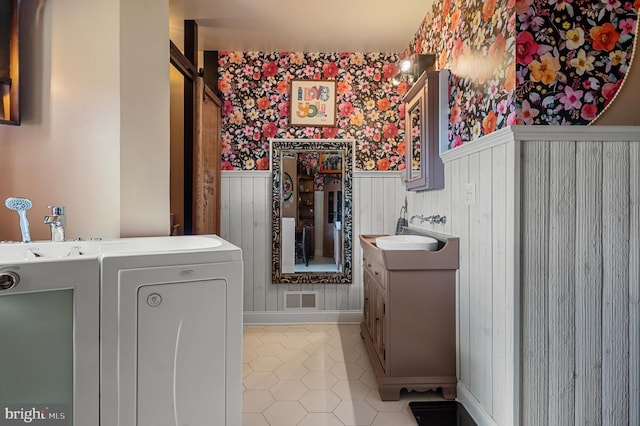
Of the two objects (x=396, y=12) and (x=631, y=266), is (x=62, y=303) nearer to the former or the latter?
(x=631, y=266)

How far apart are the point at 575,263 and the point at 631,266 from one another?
0.83ft

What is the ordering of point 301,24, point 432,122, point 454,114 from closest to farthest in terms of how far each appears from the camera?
point 454,114 < point 432,122 < point 301,24

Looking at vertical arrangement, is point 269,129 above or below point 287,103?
below

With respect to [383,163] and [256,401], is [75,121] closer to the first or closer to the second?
[256,401]

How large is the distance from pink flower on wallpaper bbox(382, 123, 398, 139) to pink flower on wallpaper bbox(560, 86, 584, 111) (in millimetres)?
1881

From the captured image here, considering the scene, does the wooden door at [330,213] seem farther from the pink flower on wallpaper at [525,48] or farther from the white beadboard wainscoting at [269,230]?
the pink flower on wallpaper at [525,48]

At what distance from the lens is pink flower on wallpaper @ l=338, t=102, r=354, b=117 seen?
3.23 metres

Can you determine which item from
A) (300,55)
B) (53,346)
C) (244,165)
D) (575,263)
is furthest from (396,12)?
(53,346)

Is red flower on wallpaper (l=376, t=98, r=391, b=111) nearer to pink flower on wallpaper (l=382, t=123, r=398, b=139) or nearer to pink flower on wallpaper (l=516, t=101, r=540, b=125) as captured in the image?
pink flower on wallpaper (l=382, t=123, r=398, b=139)

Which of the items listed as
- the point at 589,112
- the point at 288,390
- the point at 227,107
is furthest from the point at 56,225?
the point at 589,112

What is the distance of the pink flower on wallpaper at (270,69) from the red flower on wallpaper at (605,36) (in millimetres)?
2476

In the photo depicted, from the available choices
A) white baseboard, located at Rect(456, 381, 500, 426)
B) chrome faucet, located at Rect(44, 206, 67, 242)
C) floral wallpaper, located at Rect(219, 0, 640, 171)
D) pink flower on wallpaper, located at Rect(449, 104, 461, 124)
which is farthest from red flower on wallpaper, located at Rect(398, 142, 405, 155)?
chrome faucet, located at Rect(44, 206, 67, 242)

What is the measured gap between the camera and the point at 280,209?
10.5ft

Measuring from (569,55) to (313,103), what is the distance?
216 cm
